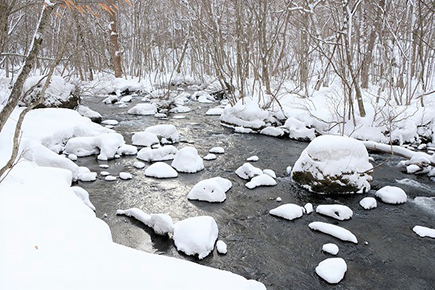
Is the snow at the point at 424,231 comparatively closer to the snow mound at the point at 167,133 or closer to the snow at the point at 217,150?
A: the snow at the point at 217,150

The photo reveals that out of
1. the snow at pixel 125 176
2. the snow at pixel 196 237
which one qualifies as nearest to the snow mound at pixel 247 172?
the snow at pixel 125 176

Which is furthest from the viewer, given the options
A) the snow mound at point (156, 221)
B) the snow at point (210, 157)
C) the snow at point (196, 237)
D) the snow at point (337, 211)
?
the snow at point (210, 157)

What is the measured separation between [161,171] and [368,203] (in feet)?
12.8

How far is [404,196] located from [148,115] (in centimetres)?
985

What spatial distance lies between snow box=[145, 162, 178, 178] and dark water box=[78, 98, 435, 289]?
0.15 metres

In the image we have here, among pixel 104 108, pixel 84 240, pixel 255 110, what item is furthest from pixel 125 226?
pixel 104 108

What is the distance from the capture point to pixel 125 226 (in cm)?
459

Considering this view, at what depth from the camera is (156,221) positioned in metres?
4.43

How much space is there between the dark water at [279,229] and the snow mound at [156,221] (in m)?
0.09

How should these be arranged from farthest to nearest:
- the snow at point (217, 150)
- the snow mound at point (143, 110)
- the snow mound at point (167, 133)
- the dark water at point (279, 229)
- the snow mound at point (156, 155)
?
the snow mound at point (143, 110) < the snow mound at point (167, 133) < the snow at point (217, 150) < the snow mound at point (156, 155) < the dark water at point (279, 229)

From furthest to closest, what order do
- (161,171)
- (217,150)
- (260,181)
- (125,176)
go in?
(217,150)
(161,171)
(125,176)
(260,181)

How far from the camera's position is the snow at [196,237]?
3918mm

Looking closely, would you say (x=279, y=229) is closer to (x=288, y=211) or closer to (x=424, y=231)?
(x=288, y=211)

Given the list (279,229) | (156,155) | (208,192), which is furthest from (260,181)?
(156,155)
